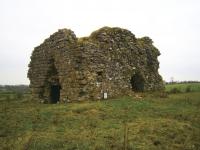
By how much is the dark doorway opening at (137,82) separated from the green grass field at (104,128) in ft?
21.9

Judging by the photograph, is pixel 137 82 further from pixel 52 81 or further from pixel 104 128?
pixel 104 128

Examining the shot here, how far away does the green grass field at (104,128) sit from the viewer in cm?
923

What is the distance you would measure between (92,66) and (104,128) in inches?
307

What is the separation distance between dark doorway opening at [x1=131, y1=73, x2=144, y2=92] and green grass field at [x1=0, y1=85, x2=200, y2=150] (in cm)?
667

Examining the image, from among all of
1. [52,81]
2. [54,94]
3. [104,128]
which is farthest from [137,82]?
[104,128]

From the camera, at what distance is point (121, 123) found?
1205cm

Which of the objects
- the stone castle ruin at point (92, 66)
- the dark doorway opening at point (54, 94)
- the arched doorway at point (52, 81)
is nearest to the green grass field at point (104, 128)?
the stone castle ruin at point (92, 66)

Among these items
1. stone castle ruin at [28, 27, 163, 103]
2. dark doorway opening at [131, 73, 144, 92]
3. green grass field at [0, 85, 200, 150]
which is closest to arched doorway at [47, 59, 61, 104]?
stone castle ruin at [28, 27, 163, 103]

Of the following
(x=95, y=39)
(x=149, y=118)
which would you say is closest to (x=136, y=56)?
(x=95, y=39)

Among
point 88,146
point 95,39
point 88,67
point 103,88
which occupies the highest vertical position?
point 95,39

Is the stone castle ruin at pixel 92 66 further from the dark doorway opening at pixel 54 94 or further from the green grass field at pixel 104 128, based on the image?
the green grass field at pixel 104 128

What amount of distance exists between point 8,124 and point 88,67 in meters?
7.31

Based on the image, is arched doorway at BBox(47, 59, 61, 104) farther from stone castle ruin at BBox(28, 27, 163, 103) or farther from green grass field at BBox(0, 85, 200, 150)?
green grass field at BBox(0, 85, 200, 150)

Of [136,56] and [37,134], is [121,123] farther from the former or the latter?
[136,56]
